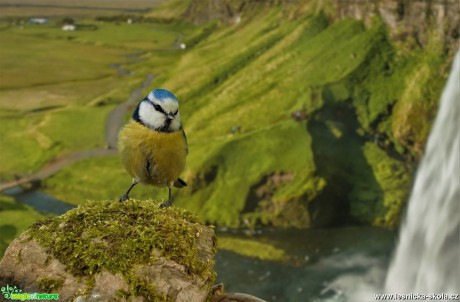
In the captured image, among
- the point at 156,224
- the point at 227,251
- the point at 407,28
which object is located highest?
the point at 407,28

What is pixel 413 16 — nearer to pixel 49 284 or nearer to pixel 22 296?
pixel 49 284

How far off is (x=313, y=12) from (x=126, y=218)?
191 ft

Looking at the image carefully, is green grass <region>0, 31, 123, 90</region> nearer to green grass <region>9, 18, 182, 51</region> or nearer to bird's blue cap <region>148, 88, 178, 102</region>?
green grass <region>9, 18, 182, 51</region>

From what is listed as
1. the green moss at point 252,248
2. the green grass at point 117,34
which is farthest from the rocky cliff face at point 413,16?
the green grass at point 117,34

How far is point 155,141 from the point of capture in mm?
7316

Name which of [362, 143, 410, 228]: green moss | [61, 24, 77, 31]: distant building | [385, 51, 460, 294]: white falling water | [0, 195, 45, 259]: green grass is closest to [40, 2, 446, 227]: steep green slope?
[362, 143, 410, 228]: green moss

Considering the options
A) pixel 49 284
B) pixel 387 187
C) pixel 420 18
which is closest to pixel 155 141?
pixel 49 284

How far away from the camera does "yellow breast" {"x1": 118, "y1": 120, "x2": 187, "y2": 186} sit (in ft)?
24.0

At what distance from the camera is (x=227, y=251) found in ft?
111

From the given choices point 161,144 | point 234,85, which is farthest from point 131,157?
point 234,85

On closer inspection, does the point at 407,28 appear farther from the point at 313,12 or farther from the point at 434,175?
the point at 313,12

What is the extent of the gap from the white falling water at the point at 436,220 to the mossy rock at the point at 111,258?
22510 millimetres

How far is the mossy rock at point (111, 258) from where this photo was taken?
5.59 m

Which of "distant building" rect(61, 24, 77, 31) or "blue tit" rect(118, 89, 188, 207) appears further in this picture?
"distant building" rect(61, 24, 77, 31)
